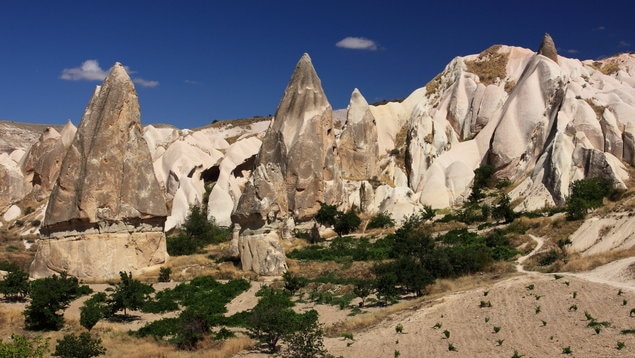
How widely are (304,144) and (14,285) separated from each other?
20360mm

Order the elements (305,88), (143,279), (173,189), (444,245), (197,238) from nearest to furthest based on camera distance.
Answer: (143,279) → (444,245) → (197,238) → (305,88) → (173,189)

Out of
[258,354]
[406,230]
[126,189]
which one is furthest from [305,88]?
[258,354]

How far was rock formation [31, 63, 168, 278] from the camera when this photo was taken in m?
21.1

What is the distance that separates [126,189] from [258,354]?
1190 cm

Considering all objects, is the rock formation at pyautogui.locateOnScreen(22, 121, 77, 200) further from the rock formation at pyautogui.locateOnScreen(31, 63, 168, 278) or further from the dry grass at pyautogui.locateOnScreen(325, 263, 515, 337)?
the dry grass at pyautogui.locateOnScreen(325, 263, 515, 337)

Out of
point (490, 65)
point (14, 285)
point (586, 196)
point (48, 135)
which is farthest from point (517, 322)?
point (48, 135)

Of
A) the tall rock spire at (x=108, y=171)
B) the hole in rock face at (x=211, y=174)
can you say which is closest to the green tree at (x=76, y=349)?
the tall rock spire at (x=108, y=171)

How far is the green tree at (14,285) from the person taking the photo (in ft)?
56.5

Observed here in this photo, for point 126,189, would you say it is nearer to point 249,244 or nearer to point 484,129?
point 249,244

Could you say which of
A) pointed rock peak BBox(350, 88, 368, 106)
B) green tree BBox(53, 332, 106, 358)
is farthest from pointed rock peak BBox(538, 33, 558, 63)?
green tree BBox(53, 332, 106, 358)

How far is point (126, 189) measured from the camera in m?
22.2

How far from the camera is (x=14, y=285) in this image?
17328mm

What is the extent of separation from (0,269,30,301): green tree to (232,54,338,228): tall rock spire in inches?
654

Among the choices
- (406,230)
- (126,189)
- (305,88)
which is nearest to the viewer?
(126,189)
